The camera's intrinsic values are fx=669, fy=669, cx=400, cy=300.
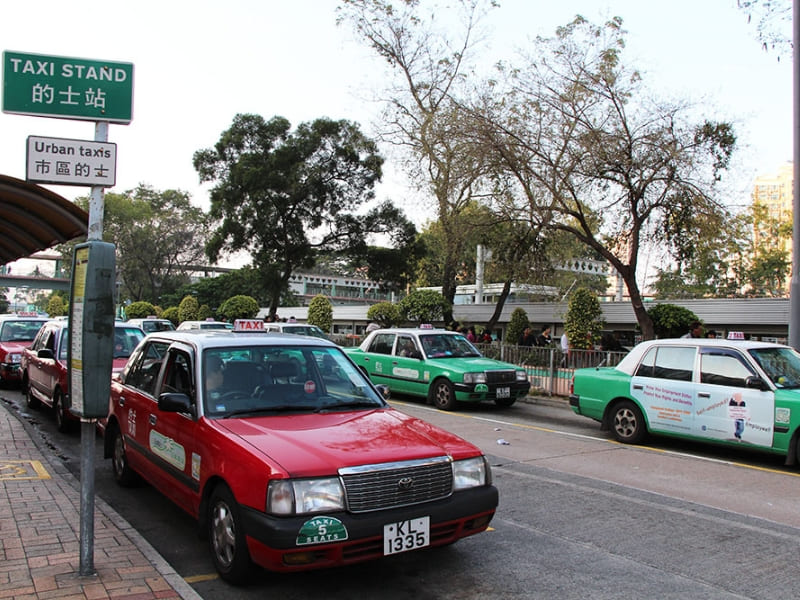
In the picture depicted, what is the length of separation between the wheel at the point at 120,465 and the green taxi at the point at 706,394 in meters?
6.97

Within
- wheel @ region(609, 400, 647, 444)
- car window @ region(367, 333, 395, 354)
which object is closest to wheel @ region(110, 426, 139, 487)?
wheel @ region(609, 400, 647, 444)

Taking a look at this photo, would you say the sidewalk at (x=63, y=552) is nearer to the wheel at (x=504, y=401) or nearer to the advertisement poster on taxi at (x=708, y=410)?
the advertisement poster on taxi at (x=708, y=410)

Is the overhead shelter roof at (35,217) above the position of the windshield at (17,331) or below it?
above

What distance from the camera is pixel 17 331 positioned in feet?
52.1

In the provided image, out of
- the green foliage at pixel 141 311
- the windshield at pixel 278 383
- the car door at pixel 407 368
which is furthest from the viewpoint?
the green foliage at pixel 141 311

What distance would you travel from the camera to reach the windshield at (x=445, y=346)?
14.3 metres

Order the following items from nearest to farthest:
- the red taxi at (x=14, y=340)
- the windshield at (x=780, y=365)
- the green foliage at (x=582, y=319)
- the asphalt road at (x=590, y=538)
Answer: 1. the asphalt road at (x=590, y=538)
2. the windshield at (x=780, y=365)
3. the red taxi at (x=14, y=340)
4. the green foliage at (x=582, y=319)

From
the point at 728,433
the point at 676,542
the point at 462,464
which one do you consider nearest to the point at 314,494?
the point at 462,464

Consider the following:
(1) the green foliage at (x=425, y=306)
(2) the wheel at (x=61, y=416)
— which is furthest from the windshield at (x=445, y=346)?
(1) the green foliage at (x=425, y=306)

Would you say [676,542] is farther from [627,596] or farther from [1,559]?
[1,559]

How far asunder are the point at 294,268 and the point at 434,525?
35.3 metres

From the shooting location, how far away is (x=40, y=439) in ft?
30.3

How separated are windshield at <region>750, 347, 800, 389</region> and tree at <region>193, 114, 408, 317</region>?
95.8ft

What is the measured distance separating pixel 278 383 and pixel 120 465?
103 inches
